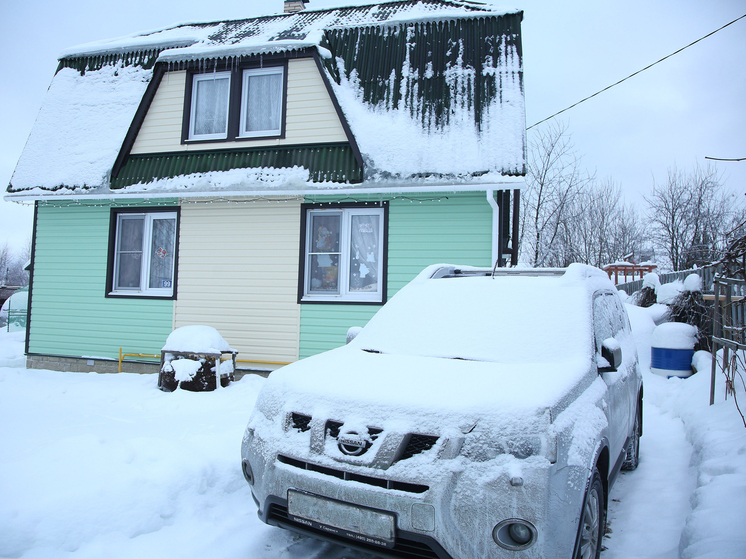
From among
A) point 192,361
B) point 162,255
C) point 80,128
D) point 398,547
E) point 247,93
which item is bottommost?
point 398,547

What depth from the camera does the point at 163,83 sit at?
29.4 feet

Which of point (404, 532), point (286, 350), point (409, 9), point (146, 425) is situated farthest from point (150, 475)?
point (409, 9)

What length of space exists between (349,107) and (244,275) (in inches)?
133

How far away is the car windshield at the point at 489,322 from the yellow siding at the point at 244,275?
456 cm

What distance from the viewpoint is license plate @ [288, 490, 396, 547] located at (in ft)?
7.34

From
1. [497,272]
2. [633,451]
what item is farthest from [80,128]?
[633,451]

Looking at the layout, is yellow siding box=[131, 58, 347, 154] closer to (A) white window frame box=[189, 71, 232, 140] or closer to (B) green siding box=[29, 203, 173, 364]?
(A) white window frame box=[189, 71, 232, 140]

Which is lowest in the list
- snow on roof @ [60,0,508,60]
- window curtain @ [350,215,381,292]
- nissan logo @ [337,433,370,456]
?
nissan logo @ [337,433,370,456]

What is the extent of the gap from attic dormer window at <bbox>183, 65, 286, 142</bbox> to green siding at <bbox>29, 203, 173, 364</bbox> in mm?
2427

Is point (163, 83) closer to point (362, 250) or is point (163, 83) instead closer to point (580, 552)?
point (362, 250)

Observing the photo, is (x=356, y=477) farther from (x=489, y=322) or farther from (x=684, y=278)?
(x=684, y=278)

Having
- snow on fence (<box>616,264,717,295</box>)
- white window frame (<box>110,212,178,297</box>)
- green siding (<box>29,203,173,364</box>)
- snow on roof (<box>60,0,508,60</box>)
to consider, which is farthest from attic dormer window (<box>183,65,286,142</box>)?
snow on fence (<box>616,264,717,295</box>)

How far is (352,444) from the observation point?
7.80 ft

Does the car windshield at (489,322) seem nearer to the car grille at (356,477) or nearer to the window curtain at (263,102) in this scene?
the car grille at (356,477)
